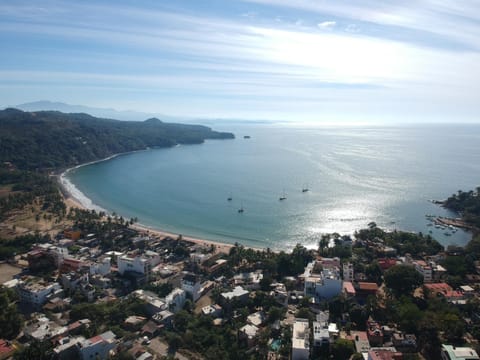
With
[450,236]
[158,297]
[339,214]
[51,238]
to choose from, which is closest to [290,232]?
[339,214]

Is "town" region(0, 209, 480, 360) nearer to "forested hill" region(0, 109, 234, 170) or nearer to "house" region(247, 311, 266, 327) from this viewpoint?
"house" region(247, 311, 266, 327)

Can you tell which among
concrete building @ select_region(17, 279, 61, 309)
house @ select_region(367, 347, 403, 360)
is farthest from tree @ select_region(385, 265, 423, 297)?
concrete building @ select_region(17, 279, 61, 309)

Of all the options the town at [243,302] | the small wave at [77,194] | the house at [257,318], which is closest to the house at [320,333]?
the town at [243,302]

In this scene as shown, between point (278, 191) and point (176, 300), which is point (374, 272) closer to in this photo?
point (176, 300)

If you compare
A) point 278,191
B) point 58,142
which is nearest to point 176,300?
point 278,191

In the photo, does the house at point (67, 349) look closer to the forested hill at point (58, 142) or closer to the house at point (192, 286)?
the house at point (192, 286)

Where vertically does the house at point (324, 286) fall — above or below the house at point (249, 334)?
above

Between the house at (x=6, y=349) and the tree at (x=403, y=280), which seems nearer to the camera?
the house at (x=6, y=349)

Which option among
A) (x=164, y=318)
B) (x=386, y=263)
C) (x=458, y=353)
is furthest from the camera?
(x=386, y=263)
